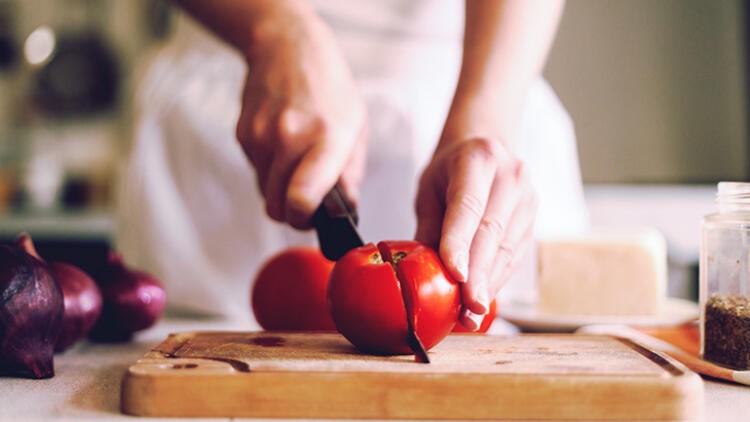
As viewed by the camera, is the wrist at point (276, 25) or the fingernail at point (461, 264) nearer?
the fingernail at point (461, 264)

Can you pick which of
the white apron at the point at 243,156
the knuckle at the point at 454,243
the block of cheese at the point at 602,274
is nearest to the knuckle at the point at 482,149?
the knuckle at the point at 454,243

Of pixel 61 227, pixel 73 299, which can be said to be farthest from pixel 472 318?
pixel 61 227

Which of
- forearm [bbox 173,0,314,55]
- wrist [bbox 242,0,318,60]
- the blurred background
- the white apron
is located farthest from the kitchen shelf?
wrist [bbox 242,0,318,60]

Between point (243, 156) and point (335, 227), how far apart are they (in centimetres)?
57

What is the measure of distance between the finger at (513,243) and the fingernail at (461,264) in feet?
0.30

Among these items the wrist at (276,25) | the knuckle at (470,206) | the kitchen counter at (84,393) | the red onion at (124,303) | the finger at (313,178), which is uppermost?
the wrist at (276,25)

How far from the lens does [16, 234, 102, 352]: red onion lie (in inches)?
30.7

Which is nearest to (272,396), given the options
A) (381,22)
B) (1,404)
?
(1,404)

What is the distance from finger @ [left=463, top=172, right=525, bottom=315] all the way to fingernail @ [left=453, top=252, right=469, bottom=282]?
0.05 feet

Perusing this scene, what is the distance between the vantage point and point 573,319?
3.31ft

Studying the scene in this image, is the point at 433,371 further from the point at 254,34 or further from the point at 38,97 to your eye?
the point at 38,97

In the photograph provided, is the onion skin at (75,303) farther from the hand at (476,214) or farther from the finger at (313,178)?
the hand at (476,214)

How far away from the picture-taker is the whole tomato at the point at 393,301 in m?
0.66

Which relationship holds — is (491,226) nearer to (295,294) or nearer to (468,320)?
(468,320)
